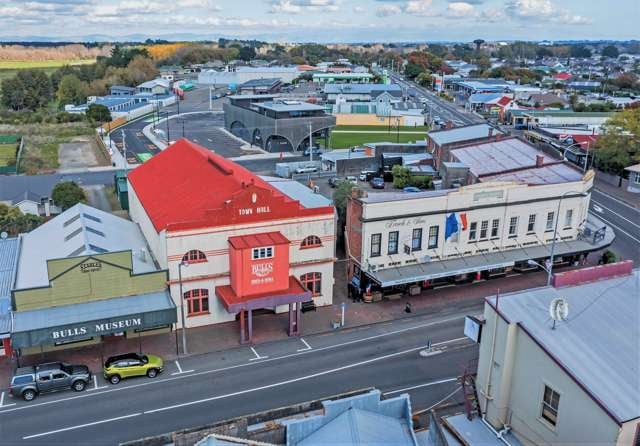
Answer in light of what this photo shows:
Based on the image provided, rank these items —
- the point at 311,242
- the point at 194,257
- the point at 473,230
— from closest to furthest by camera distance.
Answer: the point at 194,257, the point at 311,242, the point at 473,230

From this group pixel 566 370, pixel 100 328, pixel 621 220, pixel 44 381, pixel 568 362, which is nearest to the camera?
pixel 566 370

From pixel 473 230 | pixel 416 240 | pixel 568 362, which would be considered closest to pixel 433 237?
pixel 416 240

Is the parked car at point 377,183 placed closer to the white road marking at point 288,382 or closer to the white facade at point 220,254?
the white facade at point 220,254

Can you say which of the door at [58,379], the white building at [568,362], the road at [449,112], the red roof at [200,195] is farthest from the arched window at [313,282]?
the road at [449,112]

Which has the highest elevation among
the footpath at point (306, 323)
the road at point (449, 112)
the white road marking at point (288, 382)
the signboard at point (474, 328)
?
the signboard at point (474, 328)

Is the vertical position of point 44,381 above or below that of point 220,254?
below

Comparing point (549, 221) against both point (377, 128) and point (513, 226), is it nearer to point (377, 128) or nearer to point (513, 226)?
point (513, 226)

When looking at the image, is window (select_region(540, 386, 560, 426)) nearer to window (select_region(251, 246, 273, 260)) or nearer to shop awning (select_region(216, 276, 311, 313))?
shop awning (select_region(216, 276, 311, 313))
